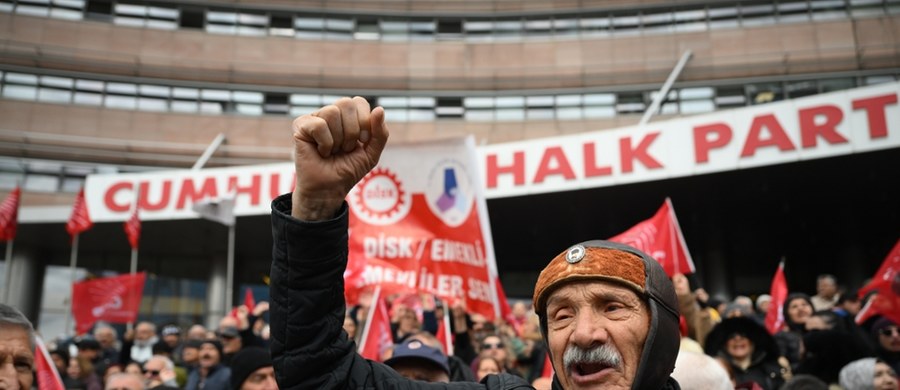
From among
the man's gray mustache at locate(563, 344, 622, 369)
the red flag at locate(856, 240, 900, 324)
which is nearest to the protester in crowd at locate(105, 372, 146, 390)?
the man's gray mustache at locate(563, 344, 622, 369)

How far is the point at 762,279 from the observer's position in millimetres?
22297

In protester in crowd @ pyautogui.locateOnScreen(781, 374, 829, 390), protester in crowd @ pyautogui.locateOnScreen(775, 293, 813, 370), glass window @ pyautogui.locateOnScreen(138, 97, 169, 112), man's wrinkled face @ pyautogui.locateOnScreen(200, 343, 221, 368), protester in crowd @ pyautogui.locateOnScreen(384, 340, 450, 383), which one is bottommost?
man's wrinkled face @ pyautogui.locateOnScreen(200, 343, 221, 368)

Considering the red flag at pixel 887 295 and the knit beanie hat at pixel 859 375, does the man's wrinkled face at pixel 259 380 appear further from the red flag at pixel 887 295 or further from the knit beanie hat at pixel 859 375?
the red flag at pixel 887 295

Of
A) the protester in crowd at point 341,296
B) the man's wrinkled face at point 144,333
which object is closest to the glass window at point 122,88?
the man's wrinkled face at point 144,333

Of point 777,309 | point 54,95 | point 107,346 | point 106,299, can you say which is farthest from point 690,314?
point 54,95

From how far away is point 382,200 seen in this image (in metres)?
6.48

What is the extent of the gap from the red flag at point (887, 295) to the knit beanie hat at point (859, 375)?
4.46ft

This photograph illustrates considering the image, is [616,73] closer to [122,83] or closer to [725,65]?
[725,65]

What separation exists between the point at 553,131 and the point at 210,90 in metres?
10.5

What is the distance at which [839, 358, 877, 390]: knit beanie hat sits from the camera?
479 centimetres

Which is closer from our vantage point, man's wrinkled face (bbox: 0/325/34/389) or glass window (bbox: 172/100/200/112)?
man's wrinkled face (bbox: 0/325/34/389)

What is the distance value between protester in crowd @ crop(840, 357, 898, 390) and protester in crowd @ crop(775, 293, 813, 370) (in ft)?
3.88

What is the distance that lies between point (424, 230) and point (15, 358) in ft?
13.0

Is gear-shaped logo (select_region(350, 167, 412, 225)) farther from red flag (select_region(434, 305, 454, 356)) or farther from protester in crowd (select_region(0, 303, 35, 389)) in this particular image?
protester in crowd (select_region(0, 303, 35, 389))
